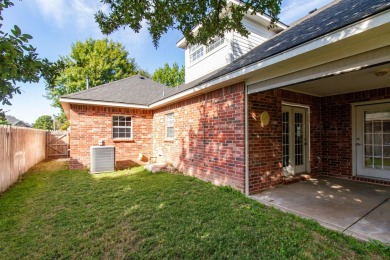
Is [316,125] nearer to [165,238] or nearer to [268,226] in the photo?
[268,226]

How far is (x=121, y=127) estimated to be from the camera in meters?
9.52

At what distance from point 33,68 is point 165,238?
2.64 meters

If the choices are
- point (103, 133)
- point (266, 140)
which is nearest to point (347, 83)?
point (266, 140)

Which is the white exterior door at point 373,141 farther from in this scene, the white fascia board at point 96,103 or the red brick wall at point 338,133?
the white fascia board at point 96,103

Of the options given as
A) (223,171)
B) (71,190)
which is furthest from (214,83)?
(71,190)

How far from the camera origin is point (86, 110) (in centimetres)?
858

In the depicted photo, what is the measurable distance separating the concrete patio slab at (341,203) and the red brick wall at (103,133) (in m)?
6.87

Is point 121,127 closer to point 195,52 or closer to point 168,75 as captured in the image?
point 195,52

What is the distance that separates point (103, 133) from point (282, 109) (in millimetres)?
7650

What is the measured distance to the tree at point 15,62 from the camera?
1472mm

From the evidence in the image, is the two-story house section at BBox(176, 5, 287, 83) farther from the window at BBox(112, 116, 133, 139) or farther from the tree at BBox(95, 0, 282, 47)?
the window at BBox(112, 116, 133, 139)

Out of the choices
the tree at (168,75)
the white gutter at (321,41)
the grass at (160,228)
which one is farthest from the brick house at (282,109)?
the tree at (168,75)

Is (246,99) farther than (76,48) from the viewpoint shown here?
No

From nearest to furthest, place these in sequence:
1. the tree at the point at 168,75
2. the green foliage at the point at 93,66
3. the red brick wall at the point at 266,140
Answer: the red brick wall at the point at 266,140 → the green foliage at the point at 93,66 → the tree at the point at 168,75
